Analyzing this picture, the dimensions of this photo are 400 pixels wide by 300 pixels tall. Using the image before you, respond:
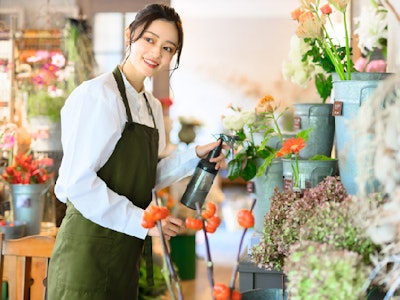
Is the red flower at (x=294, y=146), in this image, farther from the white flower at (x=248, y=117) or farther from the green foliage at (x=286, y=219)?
the white flower at (x=248, y=117)

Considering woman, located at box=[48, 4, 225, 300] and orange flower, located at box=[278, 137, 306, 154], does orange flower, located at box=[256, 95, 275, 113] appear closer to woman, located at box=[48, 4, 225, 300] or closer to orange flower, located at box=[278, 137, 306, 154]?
woman, located at box=[48, 4, 225, 300]

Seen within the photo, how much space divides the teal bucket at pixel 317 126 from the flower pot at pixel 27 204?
4.86 feet

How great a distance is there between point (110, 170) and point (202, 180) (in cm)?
28

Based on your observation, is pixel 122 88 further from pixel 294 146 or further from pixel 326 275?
pixel 326 275

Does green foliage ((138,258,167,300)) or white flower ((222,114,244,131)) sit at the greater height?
white flower ((222,114,244,131))

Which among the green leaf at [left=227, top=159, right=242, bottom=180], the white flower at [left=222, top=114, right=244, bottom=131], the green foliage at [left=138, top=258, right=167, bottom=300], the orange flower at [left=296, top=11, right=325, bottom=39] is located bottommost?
the green foliage at [left=138, top=258, right=167, bottom=300]

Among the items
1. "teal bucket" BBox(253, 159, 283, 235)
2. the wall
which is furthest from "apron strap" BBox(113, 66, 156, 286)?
the wall

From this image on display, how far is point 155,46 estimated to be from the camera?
69.5 inches

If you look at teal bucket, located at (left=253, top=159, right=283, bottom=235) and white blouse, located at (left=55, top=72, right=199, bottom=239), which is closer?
white blouse, located at (left=55, top=72, right=199, bottom=239)

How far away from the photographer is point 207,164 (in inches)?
75.8

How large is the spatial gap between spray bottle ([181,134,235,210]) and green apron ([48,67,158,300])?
0.14 m

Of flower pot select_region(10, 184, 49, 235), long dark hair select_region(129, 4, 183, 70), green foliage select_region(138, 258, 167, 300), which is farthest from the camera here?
green foliage select_region(138, 258, 167, 300)

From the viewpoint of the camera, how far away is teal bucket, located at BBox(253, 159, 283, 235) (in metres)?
1.97

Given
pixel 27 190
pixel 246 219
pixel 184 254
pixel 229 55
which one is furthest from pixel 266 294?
pixel 229 55
